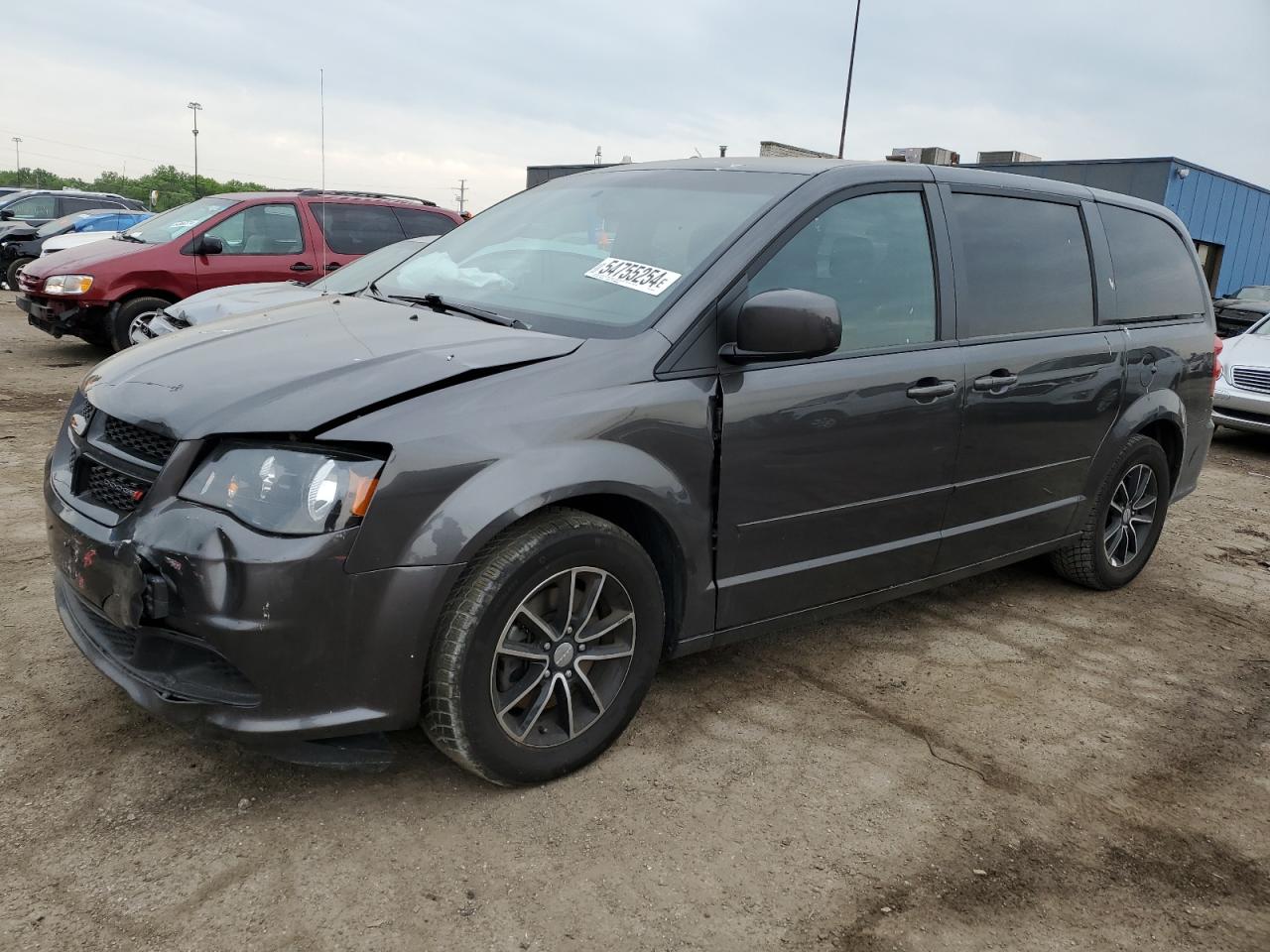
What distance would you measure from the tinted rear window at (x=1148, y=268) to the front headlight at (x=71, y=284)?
8.37 meters

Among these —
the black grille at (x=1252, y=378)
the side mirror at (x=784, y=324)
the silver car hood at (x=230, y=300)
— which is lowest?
the black grille at (x=1252, y=378)

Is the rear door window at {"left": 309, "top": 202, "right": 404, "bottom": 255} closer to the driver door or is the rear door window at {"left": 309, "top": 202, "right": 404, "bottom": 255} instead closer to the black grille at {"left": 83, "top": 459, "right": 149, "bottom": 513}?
the driver door

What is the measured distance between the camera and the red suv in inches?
360

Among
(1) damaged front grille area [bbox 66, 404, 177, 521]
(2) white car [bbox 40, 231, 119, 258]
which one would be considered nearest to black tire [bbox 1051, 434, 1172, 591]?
(1) damaged front grille area [bbox 66, 404, 177, 521]

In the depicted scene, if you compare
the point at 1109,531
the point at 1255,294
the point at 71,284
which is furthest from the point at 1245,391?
the point at 1255,294

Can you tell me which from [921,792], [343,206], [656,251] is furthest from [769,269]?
[343,206]

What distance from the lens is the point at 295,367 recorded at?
2609mm

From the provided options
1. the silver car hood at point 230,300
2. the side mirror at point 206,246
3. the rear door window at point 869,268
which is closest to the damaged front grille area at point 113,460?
the rear door window at point 869,268

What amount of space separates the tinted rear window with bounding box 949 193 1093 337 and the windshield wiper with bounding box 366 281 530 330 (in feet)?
5.37

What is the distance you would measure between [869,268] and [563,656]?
66.2 inches

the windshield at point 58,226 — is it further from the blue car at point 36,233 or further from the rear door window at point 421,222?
the rear door window at point 421,222

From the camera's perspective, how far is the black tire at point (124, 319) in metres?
9.18

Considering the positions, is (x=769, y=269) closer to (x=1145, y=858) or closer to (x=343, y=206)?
(x=1145, y=858)

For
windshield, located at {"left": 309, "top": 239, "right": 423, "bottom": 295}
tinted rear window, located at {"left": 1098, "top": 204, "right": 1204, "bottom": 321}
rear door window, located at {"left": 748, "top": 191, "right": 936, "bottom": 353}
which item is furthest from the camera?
windshield, located at {"left": 309, "top": 239, "right": 423, "bottom": 295}
